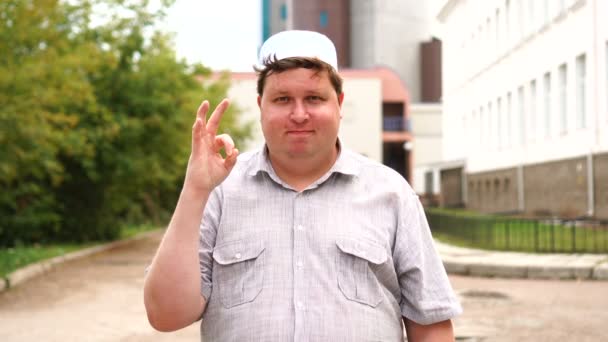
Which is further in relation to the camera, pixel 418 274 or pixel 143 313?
pixel 143 313

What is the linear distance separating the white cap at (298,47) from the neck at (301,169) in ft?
0.93

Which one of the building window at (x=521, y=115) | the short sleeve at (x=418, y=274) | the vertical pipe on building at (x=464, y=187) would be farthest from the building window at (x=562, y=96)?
the short sleeve at (x=418, y=274)

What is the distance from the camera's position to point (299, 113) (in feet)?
7.72

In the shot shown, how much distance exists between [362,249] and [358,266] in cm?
5

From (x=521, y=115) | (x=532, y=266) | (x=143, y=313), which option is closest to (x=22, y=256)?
(x=143, y=313)

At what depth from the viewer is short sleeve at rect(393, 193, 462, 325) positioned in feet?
7.95

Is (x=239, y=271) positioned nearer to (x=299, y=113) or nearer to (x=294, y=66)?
(x=299, y=113)

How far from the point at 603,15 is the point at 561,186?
5505mm

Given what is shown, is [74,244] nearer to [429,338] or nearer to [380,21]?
[429,338]

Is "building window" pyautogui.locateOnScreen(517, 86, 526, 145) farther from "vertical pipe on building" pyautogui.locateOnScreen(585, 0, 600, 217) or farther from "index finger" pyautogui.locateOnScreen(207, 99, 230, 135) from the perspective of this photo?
"index finger" pyautogui.locateOnScreen(207, 99, 230, 135)

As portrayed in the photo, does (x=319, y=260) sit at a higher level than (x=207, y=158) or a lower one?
lower

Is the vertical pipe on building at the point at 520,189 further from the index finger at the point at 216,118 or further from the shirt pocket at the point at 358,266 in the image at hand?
the index finger at the point at 216,118

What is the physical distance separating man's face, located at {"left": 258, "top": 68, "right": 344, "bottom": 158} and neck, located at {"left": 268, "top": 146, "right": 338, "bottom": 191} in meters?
0.03

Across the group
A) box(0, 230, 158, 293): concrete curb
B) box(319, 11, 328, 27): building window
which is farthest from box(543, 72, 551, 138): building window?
box(319, 11, 328, 27): building window
